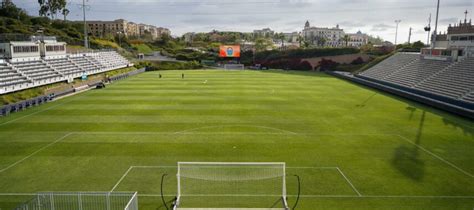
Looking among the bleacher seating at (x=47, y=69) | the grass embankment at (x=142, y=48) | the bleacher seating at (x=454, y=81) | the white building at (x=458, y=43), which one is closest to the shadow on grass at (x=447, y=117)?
the bleacher seating at (x=454, y=81)

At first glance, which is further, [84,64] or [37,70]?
[84,64]

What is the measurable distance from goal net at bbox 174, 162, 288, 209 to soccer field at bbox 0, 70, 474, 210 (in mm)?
175

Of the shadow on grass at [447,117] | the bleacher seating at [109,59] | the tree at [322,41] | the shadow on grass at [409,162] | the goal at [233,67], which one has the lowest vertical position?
the shadow on grass at [409,162]

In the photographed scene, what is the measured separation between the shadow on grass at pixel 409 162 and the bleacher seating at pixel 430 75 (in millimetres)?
15137

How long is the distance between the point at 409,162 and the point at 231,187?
948 centimetres

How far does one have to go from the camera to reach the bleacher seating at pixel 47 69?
34312 mm

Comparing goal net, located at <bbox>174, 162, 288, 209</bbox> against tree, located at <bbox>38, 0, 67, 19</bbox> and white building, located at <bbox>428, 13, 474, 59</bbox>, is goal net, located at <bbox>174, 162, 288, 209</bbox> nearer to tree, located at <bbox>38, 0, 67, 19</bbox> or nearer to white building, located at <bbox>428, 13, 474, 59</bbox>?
A: white building, located at <bbox>428, 13, 474, 59</bbox>

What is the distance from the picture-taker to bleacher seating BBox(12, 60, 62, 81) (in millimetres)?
38281

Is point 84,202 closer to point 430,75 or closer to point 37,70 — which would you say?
point 37,70

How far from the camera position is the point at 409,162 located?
57.1 feet

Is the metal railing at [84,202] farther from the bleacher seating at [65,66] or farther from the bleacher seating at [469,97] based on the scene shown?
the bleacher seating at [65,66]

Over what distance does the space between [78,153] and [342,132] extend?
53.7 feet

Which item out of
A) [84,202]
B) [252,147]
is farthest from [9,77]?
[252,147]

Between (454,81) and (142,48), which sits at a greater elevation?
(142,48)
